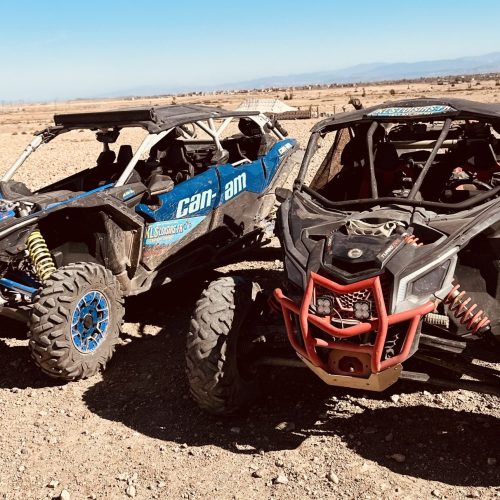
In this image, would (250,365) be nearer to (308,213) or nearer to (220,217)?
(308,213)

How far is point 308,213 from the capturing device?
188 inches

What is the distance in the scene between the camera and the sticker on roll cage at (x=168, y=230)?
6324mm

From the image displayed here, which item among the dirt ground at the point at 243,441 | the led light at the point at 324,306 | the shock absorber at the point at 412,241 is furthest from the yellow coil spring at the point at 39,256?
the shock absorber at the point at 412,241

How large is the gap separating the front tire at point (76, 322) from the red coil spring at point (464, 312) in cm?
280

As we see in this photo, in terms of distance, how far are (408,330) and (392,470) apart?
3.05ft

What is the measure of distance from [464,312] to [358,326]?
2.49 ft

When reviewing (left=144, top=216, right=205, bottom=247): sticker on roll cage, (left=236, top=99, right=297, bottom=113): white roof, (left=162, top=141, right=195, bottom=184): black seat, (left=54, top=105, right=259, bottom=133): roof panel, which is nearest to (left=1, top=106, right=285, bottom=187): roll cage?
(left=54, top=105, right=259, bottom=133): roof panel

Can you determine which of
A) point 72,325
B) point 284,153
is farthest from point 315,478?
point 284,153

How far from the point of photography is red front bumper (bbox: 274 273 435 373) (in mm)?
3557

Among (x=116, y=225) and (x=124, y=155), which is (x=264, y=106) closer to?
(x=124, y=155)

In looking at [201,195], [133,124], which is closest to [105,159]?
[133,124]

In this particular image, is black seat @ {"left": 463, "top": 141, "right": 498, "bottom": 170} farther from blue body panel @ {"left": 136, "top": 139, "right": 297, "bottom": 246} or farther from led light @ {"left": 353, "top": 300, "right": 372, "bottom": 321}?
led light @ {"left": 353, "top": 300, "right": 372, "bottom": 321}

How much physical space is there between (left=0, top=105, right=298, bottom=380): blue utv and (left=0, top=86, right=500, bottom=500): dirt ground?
0.44 m

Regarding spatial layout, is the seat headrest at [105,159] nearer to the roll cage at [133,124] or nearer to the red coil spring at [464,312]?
the roll cage at [133,124]
